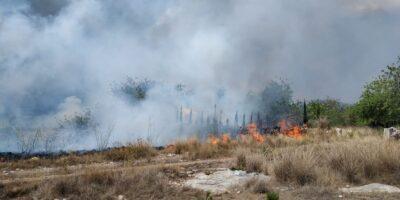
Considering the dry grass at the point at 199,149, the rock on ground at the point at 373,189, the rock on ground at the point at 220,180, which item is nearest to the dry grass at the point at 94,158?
the dry grass at the point at 199,149

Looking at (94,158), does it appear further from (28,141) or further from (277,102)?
(277,102)

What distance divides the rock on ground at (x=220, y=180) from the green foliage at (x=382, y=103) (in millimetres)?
29282

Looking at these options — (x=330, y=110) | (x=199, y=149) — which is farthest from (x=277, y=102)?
(x=199, y=149)

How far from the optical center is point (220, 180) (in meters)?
14.5

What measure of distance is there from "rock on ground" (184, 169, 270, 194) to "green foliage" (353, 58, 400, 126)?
29.3 metres

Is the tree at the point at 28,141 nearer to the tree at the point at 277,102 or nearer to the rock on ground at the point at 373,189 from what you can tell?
the rock on ground at the point at 373,189

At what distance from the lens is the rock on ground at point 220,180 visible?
44.1ft

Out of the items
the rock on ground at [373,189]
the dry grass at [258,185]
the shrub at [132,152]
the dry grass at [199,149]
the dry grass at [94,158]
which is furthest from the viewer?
the dry grass at [199,149]

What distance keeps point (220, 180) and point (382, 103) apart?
106ft

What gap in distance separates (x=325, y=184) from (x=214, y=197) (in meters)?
3.34

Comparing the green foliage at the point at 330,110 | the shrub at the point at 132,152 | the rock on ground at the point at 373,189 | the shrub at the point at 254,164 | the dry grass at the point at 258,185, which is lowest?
the rock on ground at the point at 373,189

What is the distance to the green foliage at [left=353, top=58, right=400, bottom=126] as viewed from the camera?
137 feet

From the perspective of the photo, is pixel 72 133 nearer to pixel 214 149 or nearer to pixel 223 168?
pixel 214 149

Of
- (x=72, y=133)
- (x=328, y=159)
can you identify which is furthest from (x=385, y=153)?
(x=72, y=133)
